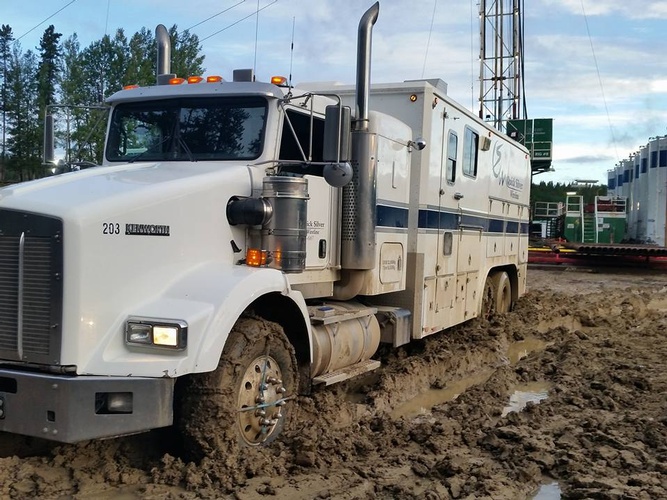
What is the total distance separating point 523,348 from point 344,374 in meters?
5.12

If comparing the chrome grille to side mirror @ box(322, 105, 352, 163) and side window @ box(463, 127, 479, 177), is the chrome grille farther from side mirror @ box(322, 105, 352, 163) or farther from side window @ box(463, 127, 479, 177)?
side window @ box(463, 127, 479, 177)

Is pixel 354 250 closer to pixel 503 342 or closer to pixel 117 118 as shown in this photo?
pixel 117 118

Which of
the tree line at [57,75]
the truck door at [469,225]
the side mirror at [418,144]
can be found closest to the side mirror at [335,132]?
the side mirror at [418,144]

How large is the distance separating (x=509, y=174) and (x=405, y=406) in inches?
237

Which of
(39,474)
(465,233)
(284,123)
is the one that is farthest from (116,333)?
(465,233)

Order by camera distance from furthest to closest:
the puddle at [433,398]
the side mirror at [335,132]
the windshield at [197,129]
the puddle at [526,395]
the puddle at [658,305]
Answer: the puddle at [658,305], the puddle at [526,395], the puddle at [433,398], the windshield at [197,129], the side mirror at [335,132]

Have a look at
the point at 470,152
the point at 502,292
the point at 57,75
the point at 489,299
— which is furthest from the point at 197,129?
the point at 57,75

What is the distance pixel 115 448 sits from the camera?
5.06 meters

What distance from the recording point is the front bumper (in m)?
4.06

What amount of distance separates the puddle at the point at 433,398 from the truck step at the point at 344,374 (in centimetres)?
53

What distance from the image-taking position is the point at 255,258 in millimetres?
5414

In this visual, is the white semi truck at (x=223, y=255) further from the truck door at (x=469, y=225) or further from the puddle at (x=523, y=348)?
the puddle at (x=523, y=348)

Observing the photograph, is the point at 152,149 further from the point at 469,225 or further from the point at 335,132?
the point at 469,225

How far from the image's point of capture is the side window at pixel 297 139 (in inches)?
234
